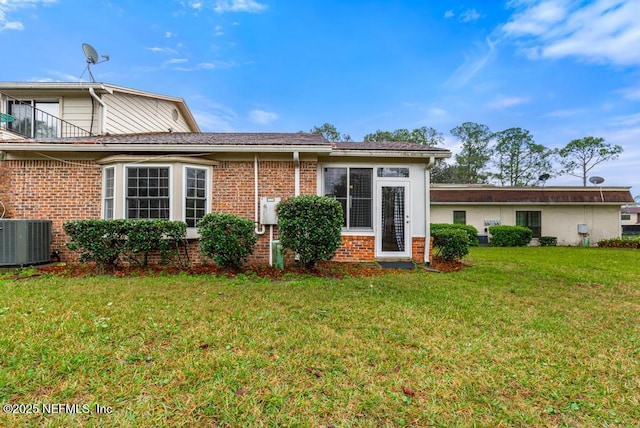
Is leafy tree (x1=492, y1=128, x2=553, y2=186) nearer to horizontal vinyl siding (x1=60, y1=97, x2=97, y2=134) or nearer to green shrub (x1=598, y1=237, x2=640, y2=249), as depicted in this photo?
green shrub (x1=598, y1=237, x2=640, y2=249)

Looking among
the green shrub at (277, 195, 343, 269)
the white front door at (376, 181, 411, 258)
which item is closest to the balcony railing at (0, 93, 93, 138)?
the green shrub at (277, 195, 343, 269)

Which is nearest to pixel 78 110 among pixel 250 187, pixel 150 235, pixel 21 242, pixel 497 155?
pixel 21 242

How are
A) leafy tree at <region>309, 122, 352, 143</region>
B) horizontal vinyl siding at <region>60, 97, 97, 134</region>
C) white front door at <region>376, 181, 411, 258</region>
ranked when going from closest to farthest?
white front door at <region>376, 181, 411, 258</region> < horizontal vinyl siding at <region>60, 97, 97, 134</region> < leafy tree at <region>309, 122, 352, 143</region>

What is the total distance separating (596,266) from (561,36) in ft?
29.9

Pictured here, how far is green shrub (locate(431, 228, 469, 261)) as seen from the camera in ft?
25.0

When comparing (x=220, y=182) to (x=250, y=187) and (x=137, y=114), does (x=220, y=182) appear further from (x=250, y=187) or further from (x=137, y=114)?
(x=137, y=114)

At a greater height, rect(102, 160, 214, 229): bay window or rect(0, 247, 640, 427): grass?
rect(102, 160, 214, 229): bay window

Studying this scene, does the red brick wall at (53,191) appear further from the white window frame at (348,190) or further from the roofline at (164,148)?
the white window frame at (348,190)

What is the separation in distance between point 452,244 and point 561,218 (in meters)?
13.7

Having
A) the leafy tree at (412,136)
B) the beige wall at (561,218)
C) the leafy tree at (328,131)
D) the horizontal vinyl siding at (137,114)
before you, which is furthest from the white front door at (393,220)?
the leafy tree at (328,131)

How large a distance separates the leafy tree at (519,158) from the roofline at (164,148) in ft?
105

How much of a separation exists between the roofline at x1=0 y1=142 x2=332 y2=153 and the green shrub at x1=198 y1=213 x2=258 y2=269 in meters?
1.70

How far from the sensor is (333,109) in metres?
21.9

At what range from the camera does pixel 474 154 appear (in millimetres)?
31828
